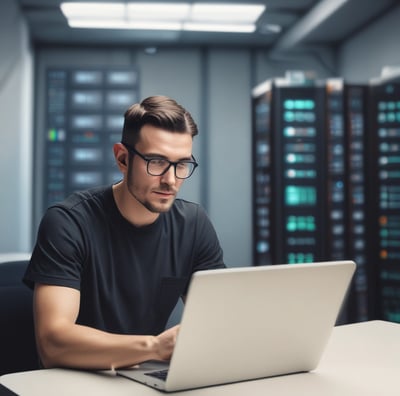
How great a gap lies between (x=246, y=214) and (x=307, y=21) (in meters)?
1.78

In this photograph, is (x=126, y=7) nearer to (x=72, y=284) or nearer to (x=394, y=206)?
(x=394, y=206)

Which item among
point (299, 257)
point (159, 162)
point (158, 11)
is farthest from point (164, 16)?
point (159, 162)

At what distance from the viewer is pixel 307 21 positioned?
4.65 metres

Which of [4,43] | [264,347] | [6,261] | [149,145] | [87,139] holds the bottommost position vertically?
[264,347]

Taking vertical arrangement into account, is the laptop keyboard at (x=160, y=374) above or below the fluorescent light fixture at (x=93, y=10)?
below

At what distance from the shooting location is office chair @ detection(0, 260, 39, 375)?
4.51 ft

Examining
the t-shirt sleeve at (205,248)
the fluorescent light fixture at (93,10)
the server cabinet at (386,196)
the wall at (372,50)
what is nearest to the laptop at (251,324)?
the t-shirt sleeve at (205,248)

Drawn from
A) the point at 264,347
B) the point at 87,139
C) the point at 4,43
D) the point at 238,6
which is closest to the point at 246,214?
the point at 87,139

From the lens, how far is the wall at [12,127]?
4.45 m

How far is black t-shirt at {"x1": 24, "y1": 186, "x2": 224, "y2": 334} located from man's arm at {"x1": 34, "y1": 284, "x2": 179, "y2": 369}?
102 mm

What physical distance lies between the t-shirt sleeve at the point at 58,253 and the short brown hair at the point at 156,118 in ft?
0.78

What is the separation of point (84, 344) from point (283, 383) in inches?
13.7

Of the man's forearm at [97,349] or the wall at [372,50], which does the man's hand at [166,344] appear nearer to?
the man's forearm at [97,349]

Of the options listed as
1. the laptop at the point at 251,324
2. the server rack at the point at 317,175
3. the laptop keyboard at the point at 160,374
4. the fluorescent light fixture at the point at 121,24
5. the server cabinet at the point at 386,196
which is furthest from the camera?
the fluorescent light fixture at the point at 121,24
